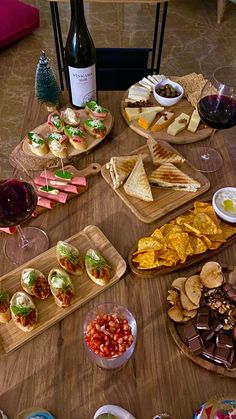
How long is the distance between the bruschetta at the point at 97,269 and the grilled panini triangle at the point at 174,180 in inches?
14.4

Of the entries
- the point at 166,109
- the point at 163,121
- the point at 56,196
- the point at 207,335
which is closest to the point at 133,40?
the point at 166,109

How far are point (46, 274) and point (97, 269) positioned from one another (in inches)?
5.8

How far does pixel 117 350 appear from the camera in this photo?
857 millimetres

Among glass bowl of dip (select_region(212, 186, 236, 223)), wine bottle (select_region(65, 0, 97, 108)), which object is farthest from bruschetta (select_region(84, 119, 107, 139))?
glass bowl of dip (select_region(212, 186, 236, 223))

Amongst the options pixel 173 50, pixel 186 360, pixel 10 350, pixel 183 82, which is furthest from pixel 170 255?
pixel 173 50

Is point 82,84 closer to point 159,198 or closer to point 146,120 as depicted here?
point 146,120

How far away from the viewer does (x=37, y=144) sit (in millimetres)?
1312

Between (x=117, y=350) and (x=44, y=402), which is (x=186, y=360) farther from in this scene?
(x=44, y=402)

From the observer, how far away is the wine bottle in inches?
52.3

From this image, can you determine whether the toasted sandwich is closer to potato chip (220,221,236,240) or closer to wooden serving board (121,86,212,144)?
wooden serving board (121,86,212,144)

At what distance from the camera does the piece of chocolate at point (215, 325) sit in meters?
0.92

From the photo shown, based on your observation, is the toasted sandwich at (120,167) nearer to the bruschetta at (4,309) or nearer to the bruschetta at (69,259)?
the bruschetta at (69,259)

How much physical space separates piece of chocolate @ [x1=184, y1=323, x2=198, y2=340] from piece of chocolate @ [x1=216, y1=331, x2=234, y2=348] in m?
0.05


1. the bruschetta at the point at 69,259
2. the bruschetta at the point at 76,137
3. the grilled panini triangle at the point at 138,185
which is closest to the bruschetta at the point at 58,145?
the bruschetta at the point at 76,137
